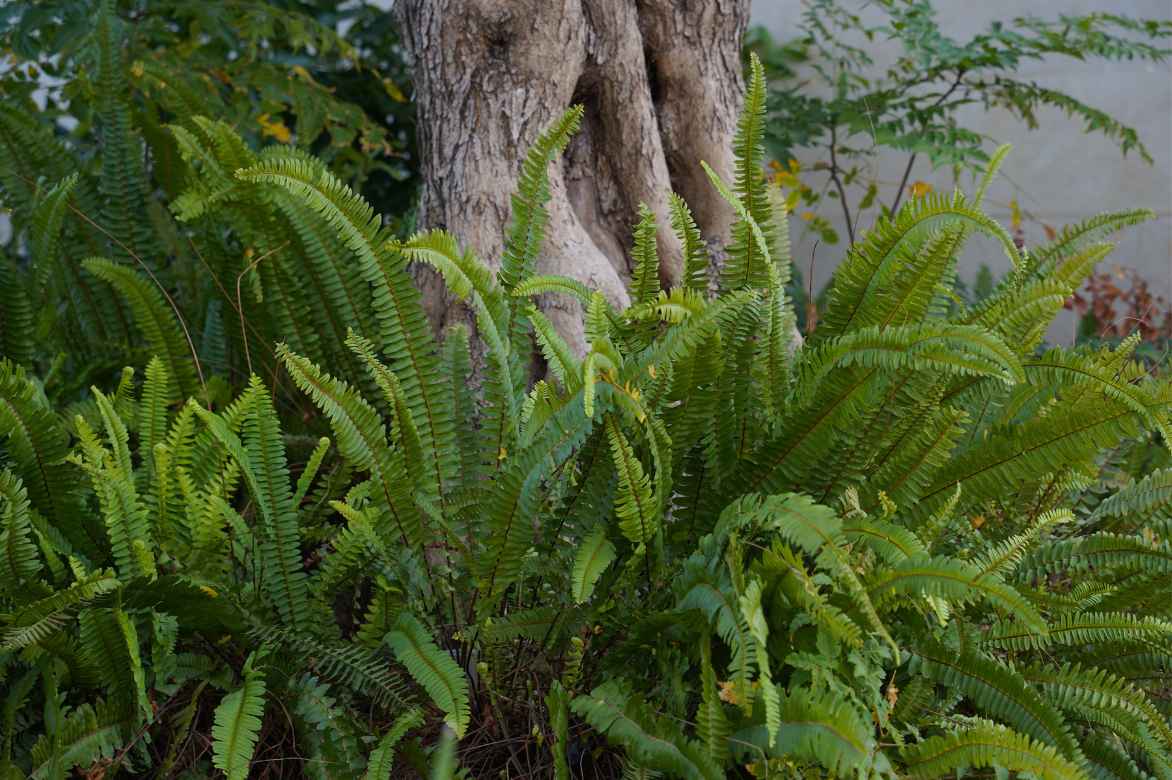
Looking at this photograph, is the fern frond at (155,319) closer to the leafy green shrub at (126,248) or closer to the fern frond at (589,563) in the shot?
the leafy green shrub at (126,248)

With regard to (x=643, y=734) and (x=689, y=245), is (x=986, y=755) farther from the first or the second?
(x=689, y=245)

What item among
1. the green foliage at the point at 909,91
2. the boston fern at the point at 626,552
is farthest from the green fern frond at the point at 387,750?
the green foliage at the point at 909,91

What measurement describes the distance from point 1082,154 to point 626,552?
4.42m

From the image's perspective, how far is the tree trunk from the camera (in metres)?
2.61

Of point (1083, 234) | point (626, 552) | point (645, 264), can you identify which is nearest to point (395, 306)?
point (645, 264)

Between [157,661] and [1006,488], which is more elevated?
[1006,488]

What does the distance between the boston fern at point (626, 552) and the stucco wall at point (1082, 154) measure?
11.6ft

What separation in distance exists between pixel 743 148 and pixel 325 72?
327cm

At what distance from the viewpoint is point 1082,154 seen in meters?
5.27

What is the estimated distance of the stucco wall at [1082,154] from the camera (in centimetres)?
502

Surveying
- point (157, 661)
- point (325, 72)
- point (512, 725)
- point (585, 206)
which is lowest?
point (512, 725)

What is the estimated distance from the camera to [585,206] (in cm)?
287

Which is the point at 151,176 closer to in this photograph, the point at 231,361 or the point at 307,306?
the point at 231,361

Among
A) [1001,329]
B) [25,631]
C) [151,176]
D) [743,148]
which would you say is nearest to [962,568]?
[1001,329]
